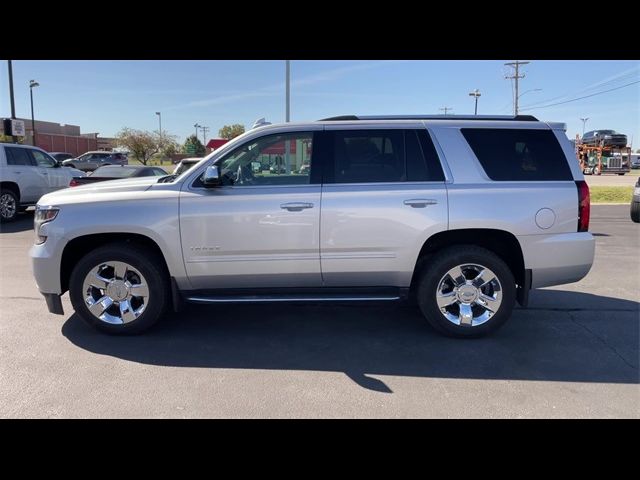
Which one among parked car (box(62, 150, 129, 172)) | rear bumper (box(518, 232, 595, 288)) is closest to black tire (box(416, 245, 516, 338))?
rear bumper (box(518, 232, 595, 288))

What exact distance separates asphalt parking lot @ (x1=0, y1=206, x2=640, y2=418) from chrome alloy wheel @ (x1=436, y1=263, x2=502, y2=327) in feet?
0.83

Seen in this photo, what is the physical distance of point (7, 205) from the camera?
11141 millimetres

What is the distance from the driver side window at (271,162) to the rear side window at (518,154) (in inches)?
61.5

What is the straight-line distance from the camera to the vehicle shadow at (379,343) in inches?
142

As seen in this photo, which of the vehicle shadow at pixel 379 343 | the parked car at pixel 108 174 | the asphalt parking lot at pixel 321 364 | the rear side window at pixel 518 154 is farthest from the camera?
the parked car at pixel 108 174

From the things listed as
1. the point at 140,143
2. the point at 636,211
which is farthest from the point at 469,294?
the point at 140,143

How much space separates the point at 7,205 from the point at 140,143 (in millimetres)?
48111

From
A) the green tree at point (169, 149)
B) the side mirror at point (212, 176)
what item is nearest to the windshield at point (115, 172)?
the side mirror at point (212, 176)

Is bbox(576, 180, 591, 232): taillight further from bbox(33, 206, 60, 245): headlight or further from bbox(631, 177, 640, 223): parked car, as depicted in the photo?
bbox(631, 177, 640, 223): parked car

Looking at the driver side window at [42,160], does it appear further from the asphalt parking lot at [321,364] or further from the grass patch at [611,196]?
the grass patch at [611,196]

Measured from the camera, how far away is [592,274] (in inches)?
256

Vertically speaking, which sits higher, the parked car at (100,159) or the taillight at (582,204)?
the parked car at (100,159)

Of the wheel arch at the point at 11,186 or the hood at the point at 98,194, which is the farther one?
the wheel arch at the point at 11,186
